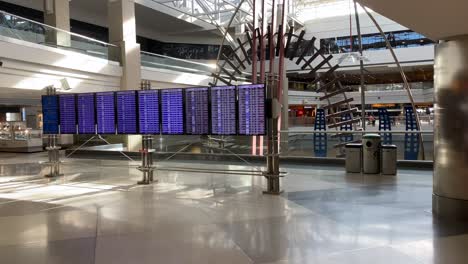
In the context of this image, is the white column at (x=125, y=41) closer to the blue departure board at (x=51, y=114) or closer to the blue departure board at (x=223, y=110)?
the blue departure board at (x=51, y=114)

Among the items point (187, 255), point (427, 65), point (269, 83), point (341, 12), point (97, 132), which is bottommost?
point (187, 255)

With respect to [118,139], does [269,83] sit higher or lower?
higher

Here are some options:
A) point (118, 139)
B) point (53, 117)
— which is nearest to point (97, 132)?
point (53, 117)

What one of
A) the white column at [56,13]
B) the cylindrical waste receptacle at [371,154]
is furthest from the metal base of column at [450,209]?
the white column at [56,13]

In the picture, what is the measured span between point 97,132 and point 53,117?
148 cm

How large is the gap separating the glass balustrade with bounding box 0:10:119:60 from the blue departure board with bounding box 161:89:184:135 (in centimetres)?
787

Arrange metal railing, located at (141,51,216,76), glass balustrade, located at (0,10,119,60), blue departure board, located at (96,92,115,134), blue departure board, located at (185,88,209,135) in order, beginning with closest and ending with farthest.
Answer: blue departure board, located at (185,88,209,135)
blue departure board, located at (96,92,115,134)
glass balustrade, located at (0,10,119,60)
metal railing, located at (141,51,216,76)

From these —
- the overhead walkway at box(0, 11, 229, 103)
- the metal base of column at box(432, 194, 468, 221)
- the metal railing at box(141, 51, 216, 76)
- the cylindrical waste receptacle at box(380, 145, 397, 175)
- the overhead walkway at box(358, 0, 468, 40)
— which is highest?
the metal railing at box(141, 51, 216, 76)

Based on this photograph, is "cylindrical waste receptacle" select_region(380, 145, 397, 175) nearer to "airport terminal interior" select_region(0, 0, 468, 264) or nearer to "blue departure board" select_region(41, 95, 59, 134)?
"airport terminal interior" select_region(0, 0, 468, 264)

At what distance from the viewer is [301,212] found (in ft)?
20.8

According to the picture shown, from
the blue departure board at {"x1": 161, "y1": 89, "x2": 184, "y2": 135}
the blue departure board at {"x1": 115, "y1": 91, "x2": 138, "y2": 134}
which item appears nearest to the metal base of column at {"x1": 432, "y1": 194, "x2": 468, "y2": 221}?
the blue departure board at {"x1": 161, "y1": 89, "x2": 184, "y2": 135}

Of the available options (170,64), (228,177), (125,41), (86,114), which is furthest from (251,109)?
(170,64)

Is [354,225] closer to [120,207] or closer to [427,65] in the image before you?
[120,207]

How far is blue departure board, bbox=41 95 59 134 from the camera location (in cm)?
1046
